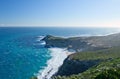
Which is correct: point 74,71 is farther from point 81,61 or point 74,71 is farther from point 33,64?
point 33,64

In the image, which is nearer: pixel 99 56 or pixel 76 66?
pixel 76 66

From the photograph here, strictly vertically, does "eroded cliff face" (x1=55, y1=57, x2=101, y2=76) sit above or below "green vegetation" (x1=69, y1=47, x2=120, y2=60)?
below

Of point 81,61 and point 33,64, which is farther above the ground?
point 81,61

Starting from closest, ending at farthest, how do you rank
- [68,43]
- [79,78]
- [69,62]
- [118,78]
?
1. [118,78]
2. [79,78]
3. [69,62]
4. [68,43]

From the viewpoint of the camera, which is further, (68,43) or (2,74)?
(68,43)

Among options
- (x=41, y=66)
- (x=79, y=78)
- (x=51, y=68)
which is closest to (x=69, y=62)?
(x=51, y=68)

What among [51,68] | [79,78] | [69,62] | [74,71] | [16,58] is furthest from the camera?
[16,58]

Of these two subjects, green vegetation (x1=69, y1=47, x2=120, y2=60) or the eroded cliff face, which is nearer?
the eroded cliff face

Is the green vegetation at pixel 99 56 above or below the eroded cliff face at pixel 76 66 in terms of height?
above

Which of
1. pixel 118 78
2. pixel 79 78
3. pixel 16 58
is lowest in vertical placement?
pixel 16 58

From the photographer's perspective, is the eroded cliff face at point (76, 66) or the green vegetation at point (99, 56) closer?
the eroded cliff face at point (76, 66)

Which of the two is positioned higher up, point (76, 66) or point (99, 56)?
point (99, 56)
